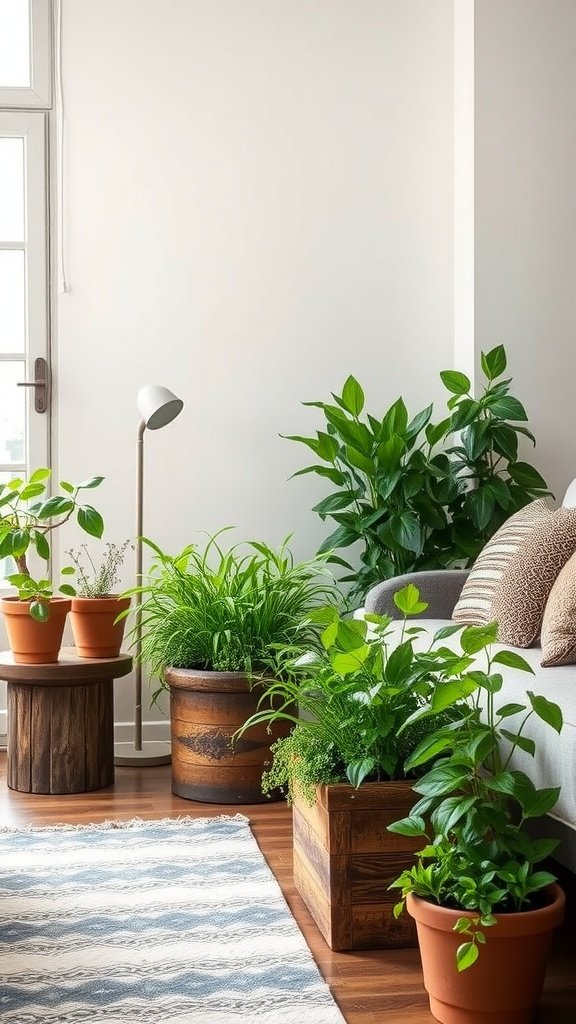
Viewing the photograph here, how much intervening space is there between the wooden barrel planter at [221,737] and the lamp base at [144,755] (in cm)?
51

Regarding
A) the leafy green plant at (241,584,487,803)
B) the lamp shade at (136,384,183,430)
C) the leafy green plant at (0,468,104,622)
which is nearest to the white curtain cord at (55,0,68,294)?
the lamp shade at (136,384,183,430)

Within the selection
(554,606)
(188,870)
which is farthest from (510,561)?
(188,870)

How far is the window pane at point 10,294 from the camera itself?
4004 mm

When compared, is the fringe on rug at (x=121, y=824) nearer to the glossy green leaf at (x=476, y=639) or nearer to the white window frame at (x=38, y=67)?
the glossy green leaf at (x=476, y=639)

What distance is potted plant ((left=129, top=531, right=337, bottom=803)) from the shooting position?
320 cm

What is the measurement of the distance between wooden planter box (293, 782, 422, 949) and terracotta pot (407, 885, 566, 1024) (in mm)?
315

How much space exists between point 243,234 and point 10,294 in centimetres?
87

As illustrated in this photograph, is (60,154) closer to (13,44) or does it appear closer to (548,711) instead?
(13,44)

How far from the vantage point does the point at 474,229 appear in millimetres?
3916

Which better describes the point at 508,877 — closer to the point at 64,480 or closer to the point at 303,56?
the point at 64,480

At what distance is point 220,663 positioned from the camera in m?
3.20

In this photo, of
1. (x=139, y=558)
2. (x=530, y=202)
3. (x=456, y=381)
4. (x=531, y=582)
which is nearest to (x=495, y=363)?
(x=456, y=381)

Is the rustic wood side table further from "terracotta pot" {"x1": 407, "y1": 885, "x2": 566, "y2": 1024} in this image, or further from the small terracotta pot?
"terracotta pot" {"x1": 407, "y1": 885, "x2": 566, "y2": 1024}

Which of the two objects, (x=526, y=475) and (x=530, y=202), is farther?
(x=530, y=202)
